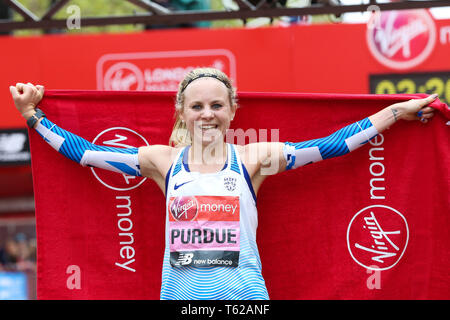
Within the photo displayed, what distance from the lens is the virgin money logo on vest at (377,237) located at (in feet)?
12.8

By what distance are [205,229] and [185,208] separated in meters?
0.15

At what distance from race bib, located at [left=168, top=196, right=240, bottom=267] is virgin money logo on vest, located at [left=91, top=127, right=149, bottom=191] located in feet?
2.63

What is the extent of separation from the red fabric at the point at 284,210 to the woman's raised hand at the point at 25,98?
0.11 meters

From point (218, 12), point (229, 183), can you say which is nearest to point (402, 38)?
point (218, 12)

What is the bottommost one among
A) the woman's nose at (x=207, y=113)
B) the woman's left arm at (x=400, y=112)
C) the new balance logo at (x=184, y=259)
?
Result: the new balance logo at (x=184, y=259)

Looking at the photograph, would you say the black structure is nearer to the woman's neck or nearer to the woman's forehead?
the woman's forehead

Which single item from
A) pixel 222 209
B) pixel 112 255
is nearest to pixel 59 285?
pixel 112 255

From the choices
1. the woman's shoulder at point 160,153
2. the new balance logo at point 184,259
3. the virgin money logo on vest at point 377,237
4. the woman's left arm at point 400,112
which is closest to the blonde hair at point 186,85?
the woman's shoulder at point 160,153

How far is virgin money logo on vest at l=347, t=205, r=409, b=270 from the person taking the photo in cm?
391

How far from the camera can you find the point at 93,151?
3.59 meters

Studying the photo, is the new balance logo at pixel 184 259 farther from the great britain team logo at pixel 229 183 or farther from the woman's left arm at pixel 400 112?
the woman's left arm at pixel 400 112

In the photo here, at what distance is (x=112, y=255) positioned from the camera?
3.99m

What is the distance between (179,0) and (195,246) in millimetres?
4408

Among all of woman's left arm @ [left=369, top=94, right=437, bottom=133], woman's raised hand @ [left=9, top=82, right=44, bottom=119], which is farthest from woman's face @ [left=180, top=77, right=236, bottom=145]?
woman's raised hand @ [left=9, top=82, right=44, bottom=119]
